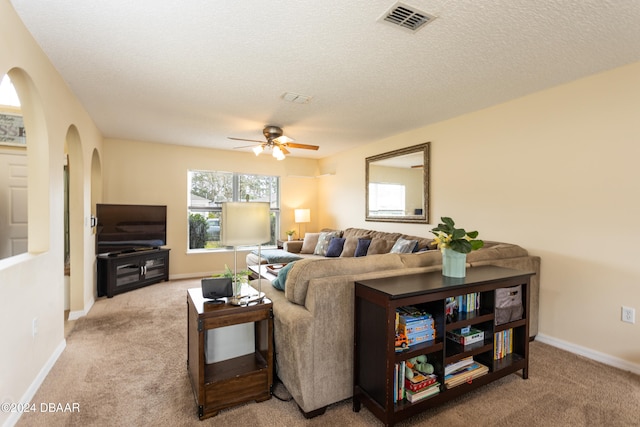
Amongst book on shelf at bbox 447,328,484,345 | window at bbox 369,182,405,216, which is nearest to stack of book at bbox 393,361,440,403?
book on shelf at bbox 447,328,484,345

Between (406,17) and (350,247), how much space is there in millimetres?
3515

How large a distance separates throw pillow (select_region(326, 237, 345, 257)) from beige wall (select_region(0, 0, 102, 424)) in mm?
3511

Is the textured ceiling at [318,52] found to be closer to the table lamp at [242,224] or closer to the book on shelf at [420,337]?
the table lamp at [242,224]

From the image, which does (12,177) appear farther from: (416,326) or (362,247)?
(416,326)

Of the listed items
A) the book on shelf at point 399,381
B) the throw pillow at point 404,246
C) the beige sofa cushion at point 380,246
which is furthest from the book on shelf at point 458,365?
the beige sofa cushion at point 380,246

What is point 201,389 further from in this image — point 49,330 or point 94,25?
point 94,25

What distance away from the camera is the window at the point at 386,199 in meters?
4.82

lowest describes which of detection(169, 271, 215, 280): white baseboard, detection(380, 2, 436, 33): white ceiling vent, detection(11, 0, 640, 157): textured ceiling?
detection(169, 271, 215, 280): white baseboard

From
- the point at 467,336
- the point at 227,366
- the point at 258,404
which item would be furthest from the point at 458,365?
the point at 227,366

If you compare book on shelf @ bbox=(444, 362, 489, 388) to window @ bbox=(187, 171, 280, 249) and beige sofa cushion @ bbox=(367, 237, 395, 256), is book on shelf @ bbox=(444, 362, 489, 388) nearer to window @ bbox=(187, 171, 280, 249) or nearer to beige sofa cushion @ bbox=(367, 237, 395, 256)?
Result: beige sofa cushion @ bbox=(367, 237, 395, 256)

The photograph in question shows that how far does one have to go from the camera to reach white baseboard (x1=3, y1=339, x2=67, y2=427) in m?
1.78

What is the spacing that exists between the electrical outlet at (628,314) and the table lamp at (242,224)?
9.68ft

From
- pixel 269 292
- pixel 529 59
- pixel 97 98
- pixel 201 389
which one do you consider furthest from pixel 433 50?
pixel 97 98

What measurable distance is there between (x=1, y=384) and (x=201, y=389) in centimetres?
106
